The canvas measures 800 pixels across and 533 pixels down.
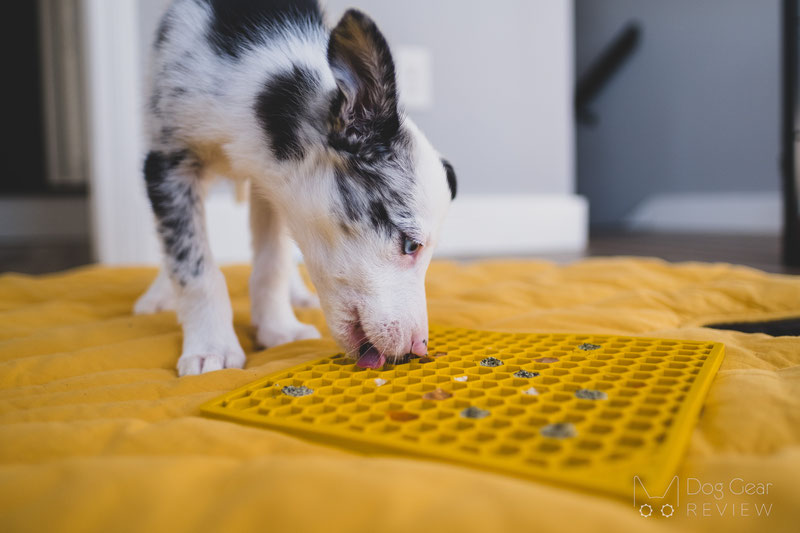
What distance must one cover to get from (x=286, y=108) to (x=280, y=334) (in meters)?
0.57

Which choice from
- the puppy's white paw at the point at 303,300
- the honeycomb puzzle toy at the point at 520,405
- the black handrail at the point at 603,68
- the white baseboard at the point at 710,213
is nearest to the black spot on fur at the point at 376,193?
the honeycomb puzzle toy at the point at 520,405

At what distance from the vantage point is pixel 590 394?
2.94 feet

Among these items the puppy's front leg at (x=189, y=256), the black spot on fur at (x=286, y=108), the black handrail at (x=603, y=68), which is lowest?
the puppy's front leg at (x=189, y=256)

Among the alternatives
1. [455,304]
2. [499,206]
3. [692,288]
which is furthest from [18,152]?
[692,288]

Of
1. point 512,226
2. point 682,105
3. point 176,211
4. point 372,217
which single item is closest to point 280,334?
point 176,211

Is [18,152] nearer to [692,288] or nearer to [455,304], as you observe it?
[455,304]

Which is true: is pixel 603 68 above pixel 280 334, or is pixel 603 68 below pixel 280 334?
above

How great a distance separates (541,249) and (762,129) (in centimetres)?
313

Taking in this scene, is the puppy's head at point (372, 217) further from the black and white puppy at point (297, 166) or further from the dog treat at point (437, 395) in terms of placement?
the dog treat at point (437, 395)

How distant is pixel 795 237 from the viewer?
2.76 meters

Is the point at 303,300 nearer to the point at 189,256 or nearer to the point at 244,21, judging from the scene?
the point at 189,256

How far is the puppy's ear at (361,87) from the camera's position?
110 cm

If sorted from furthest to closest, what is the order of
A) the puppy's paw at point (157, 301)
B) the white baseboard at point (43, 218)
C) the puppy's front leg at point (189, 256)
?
the white baseboard at point (43, 218) → the puppy's paw at point (157, 301) → the puppy's front leg at point (189, 256)

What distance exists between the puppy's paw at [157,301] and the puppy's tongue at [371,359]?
3.14 ft
